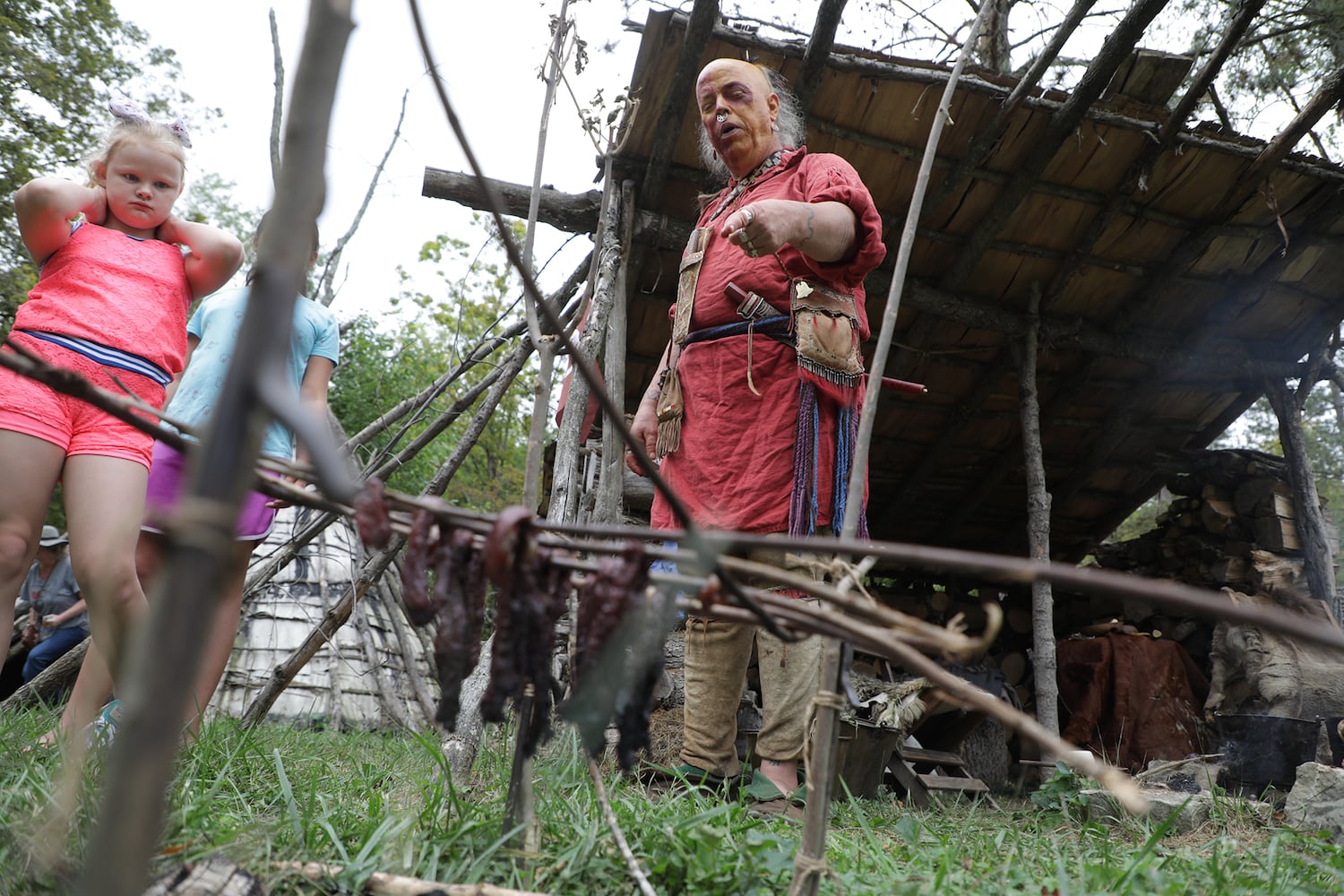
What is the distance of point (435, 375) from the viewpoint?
17078 mm

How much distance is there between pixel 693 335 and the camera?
265 centimetres

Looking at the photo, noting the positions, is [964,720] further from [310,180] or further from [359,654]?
[310,180]

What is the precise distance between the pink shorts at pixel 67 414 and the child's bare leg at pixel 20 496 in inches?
1.1

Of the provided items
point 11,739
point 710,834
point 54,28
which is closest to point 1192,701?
point 710,834

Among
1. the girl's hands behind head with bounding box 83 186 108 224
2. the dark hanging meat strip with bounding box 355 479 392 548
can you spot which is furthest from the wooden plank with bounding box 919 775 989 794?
the girl's hands behind head with bounding box 83 186 108 224

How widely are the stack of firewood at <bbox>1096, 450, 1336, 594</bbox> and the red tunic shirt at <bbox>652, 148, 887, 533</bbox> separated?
15.0ft

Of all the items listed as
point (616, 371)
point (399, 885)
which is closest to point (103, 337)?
point (399, 885)

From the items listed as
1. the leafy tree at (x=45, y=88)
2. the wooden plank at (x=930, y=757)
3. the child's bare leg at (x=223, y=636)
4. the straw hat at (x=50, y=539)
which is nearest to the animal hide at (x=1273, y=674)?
the wooden plank at (x=930, y=757)

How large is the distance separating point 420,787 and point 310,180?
4.88ft

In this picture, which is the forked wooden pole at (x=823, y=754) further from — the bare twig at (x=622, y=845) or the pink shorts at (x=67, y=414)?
the pink shorts at (x=67, y=414)

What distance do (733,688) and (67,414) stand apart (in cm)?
181

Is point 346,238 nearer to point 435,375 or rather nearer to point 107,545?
point 107,545

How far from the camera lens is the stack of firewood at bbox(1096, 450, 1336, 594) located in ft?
18.9

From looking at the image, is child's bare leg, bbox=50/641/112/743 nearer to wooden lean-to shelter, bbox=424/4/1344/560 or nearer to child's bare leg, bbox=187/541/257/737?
child's bare leg, bbox=187/541/257/737
